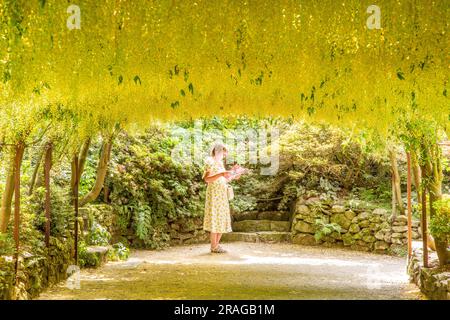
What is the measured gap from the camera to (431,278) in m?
3.99

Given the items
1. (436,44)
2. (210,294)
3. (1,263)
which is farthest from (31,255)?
(436,44)

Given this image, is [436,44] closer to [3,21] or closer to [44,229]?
[3,21]

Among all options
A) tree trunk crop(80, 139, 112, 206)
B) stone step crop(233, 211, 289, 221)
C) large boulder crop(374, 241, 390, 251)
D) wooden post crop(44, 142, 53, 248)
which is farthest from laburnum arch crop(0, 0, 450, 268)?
stone step crop(233, 211, 289, 221)

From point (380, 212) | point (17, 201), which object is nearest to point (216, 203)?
point (380, 212)

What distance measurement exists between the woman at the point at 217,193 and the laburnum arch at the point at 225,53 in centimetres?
255

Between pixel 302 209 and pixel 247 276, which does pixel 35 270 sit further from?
pixel 302 209

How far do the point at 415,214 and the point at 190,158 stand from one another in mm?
3387

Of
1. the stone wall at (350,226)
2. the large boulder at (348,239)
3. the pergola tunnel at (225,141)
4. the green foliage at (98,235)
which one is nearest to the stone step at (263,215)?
the pergola tunnel at (225,141)

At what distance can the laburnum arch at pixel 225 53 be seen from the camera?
2.50 metres

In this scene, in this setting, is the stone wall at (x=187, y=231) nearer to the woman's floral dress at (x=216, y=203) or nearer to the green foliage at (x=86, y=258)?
the woman's floral dress at (x=216, y=203)

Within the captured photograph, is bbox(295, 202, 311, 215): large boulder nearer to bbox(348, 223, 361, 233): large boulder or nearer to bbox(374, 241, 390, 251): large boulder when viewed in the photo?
bbox(348, 223, 361, 233): large boulder

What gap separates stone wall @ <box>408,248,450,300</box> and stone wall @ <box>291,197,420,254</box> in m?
1.99

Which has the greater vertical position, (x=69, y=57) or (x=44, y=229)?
(x=69, y=57)

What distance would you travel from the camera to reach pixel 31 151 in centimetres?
577
